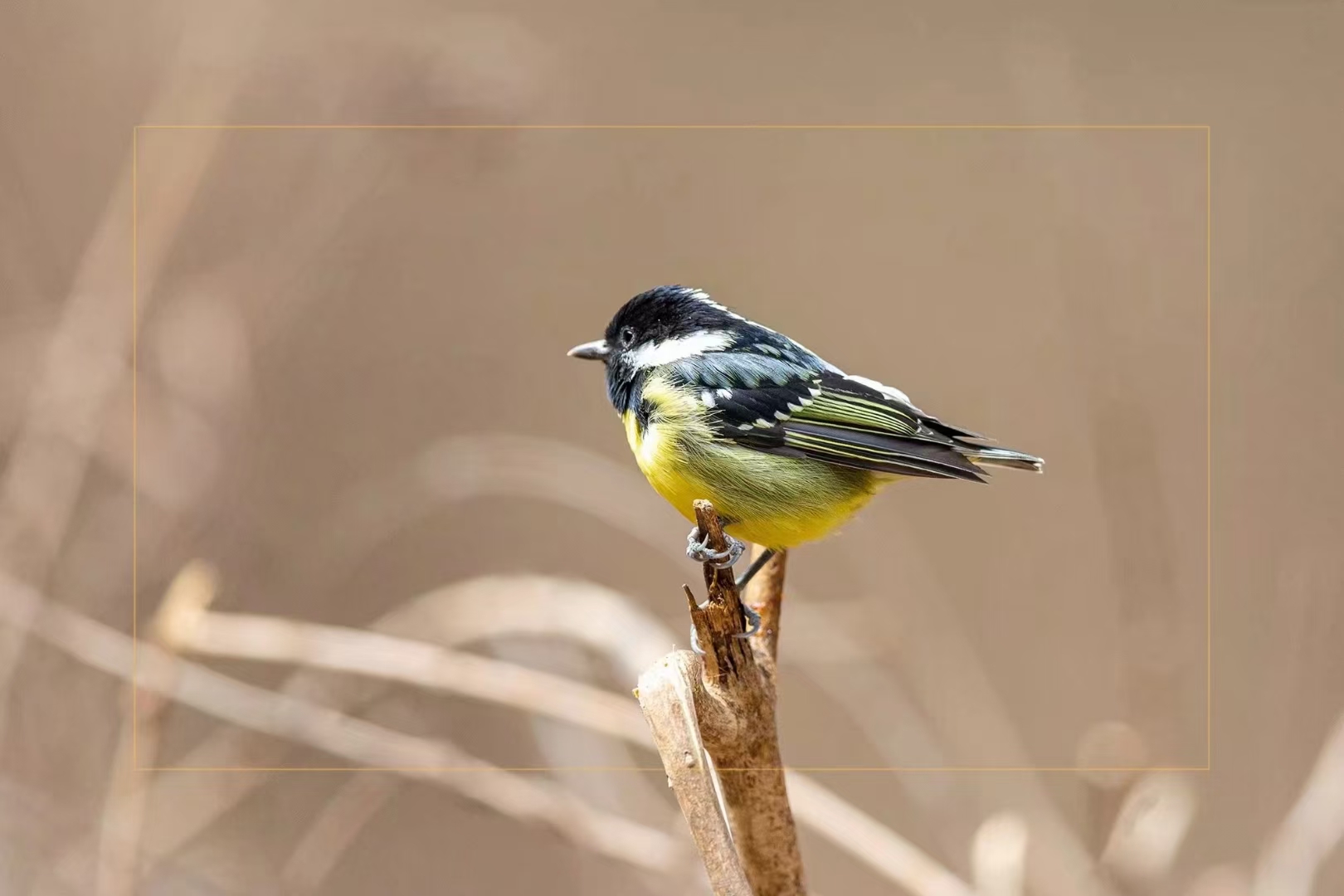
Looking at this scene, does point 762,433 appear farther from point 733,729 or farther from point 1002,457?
point 733,729

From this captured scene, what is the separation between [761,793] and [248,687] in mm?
1184

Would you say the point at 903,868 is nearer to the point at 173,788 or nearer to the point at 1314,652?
the point at 1314,652

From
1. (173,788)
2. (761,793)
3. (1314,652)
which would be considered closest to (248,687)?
(173,788)

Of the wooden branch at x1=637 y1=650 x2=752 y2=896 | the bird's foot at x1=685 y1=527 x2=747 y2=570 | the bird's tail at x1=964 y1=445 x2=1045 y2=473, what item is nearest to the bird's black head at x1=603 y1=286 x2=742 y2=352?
the bird's foot at x1=685 y1=527 x2=747 y2=570

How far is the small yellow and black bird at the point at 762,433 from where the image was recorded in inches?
80.9

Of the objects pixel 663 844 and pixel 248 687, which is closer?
pixel 663 844

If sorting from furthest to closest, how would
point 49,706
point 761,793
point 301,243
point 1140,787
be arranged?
point 301,243 < point 49,706 < point 1140,787 < point 761,793

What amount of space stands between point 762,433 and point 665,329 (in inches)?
12.2

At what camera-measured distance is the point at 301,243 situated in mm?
2594

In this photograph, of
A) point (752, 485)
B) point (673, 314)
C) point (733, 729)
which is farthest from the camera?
point (673, 314)

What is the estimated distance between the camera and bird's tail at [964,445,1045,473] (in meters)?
2.05

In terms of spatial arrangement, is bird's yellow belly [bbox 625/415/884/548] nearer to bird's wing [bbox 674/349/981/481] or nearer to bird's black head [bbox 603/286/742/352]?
bird's wing [bbox 674/349/981/481]

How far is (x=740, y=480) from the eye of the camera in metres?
2.07

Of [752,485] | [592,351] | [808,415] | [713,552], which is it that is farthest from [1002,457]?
[592,351]
